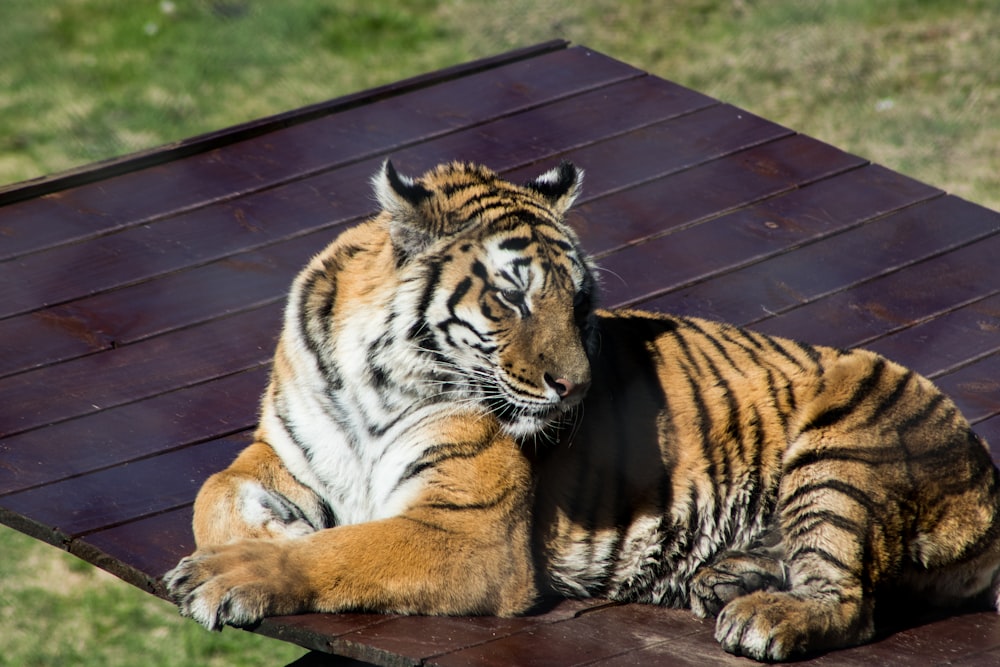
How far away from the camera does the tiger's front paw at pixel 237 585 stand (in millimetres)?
1792

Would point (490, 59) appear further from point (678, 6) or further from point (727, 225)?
point (678, 6)

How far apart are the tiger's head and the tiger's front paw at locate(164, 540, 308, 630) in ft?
1.19

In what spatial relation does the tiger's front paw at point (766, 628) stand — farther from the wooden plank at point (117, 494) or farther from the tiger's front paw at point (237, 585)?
the wooden plank at point (117, 494)

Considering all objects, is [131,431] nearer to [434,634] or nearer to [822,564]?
[434,634]

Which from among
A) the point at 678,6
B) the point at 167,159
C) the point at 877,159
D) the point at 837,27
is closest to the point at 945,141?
the point at 877,159

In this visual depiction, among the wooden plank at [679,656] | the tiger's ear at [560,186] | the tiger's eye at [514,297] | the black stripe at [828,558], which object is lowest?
the wooden plank at [679,656]

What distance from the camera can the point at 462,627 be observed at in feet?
6.25

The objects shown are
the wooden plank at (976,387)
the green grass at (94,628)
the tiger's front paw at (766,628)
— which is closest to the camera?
the tiger's front paw at (766,628)

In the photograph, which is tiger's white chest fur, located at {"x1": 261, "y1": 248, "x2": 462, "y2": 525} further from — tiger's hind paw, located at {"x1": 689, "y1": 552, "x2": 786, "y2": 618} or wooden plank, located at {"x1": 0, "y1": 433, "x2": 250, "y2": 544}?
tiger's hind paw, located at {"x1": 689, "y1": 552, "x2": 786, "y2": 618}

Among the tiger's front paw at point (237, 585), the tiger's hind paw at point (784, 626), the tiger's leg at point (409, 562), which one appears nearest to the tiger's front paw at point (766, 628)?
the tiger's hind paw at point (784, 626)

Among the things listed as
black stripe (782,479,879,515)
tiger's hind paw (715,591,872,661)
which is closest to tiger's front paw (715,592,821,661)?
tiger's hind paw (715,591,872,661)

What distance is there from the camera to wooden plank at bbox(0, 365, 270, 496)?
2258mm

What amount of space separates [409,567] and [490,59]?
213 centimetres

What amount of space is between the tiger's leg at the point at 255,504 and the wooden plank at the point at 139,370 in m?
0.42
